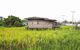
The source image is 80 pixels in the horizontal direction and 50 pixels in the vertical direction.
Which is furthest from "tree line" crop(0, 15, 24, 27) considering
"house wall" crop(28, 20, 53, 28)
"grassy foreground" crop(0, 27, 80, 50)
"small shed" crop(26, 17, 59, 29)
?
"grassy foreground" crop(0, 27, 80, 50)

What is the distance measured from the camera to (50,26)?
31.1 meters

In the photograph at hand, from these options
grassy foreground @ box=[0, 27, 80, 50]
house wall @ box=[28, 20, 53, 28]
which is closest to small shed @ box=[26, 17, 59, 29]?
house wall @ box=[28, 20, 53, 28]

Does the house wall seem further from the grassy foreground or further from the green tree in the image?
the grassy foreground

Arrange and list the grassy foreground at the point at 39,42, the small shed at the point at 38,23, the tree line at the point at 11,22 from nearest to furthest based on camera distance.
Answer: the grassy foreground at the point at 39,42 < the small shed at the point at 38,23 < the tree line at the point at 11,22

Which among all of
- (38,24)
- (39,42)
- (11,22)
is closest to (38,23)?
(38,24)

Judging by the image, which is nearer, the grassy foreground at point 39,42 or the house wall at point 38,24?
the grassy foreground at point 39,42

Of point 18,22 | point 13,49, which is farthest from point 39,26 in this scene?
point 13,49

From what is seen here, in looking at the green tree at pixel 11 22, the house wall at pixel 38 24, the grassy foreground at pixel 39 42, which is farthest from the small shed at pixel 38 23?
the grassy foreground at pixel 39 42

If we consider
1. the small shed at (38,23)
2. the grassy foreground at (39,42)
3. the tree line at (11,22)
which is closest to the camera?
the grassy foreground at (39,42)

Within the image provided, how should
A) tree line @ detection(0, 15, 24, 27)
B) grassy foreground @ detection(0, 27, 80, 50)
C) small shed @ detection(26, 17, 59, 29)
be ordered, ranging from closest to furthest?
grassy foreground @ detection(0, 27, 80, 50) < small shed @ detection(26, 17, 59, 29) < tree line @ detection(0, 15, 24, 27)

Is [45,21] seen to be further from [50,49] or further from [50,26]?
[50,49]

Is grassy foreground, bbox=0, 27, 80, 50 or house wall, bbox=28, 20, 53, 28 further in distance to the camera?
house wall, bbox=28, 20, 53, 28

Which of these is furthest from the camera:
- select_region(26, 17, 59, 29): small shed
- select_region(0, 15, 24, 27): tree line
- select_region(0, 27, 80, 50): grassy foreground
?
select_region(0, 15, 24, 27): tree line

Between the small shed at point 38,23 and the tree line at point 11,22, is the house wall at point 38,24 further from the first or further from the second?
the tree line at point 11,22
